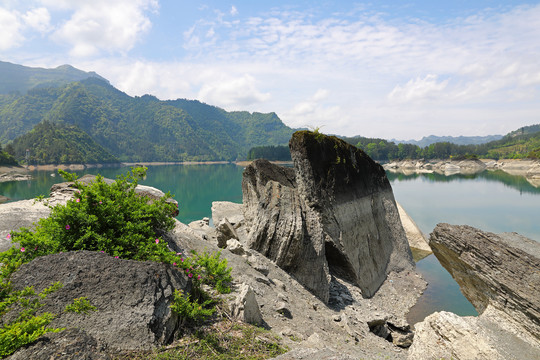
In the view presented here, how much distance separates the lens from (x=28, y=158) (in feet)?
375

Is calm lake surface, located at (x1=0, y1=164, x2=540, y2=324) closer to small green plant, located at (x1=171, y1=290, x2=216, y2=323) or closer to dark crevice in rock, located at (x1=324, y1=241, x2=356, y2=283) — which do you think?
dark crevice in rock, located at (x1=324, y1=241, x2=356, y2=283)

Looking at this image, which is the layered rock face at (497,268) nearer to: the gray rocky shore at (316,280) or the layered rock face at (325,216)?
the gray rocky shore at (316,280)

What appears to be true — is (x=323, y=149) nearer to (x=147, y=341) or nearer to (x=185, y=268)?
(x=185, y=268)

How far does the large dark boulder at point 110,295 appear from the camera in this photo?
5.26m

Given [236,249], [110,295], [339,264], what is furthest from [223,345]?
[339,264]

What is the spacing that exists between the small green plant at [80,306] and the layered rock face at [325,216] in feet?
28.4

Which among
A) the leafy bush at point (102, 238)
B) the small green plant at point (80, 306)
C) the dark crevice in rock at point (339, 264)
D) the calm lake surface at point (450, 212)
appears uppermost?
the leafy bush at point (102, 238)

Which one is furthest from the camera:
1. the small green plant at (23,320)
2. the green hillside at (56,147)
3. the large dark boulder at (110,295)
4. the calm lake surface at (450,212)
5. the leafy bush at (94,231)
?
the green hillside at (56,147)

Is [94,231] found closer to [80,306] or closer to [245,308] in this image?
[80,306]

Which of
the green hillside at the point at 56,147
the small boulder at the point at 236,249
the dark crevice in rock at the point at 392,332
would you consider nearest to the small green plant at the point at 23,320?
the small boulder at the point at 236,249

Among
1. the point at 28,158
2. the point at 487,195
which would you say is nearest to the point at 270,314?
the point at 487,195

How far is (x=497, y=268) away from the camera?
10.1 m

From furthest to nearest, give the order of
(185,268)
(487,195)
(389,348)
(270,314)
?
(487,195) < (389,348) < (270,314) < (185,268)

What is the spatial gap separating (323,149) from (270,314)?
10908 mm
